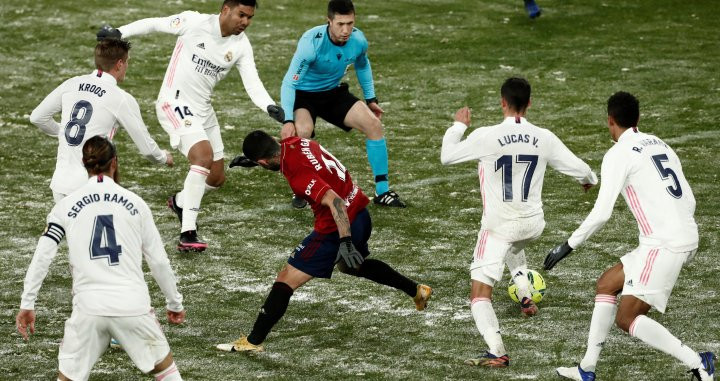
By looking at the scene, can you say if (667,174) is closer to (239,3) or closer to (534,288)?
(534,288)

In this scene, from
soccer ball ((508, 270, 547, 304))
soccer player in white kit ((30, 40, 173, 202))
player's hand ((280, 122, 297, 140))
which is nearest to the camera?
soccer player in white kit ((30, 40, 173, 202))

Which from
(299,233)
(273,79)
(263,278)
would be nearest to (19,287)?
(263,278)

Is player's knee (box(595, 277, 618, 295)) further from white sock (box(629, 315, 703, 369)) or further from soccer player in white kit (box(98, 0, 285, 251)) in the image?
soccer player in white kit (box(98, 0, 285, 251))

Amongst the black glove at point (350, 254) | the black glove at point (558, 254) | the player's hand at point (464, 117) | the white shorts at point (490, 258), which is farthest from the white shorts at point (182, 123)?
the black glove at point (558, 254)

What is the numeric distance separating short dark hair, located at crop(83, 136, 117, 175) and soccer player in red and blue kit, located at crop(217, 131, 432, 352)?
5.72ft

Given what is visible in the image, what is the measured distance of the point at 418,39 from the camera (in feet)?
62.3

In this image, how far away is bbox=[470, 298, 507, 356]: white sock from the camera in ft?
27.0

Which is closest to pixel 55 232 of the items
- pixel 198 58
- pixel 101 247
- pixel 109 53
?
pixel 101 247

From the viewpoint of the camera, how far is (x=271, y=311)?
8.62 metres

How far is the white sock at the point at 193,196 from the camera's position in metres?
11.2

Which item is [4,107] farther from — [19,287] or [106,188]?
[106,188]

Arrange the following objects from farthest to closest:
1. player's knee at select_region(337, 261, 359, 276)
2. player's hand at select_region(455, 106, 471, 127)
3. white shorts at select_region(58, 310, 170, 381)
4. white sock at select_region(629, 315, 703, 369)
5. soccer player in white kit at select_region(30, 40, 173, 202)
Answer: soccer player in white kit at select_region(30, 40, 173, 202)
player's knee at select_region(337, 261, 359, 276)
player's hand at select_region(455, 106, 471, 127)
white sock at select_region(629, 315, 703, 369)
white shorts at select_region(58, 310, 170, 381)

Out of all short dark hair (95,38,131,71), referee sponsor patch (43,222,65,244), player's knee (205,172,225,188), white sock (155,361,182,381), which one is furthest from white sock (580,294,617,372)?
player's knee (205,172,225,188)

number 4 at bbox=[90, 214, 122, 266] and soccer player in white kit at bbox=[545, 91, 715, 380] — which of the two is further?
soccer player in white kit at bbox=[545, 91, 715, 380]
